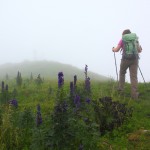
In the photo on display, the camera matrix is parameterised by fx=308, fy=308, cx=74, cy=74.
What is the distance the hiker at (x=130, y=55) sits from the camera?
474 inches

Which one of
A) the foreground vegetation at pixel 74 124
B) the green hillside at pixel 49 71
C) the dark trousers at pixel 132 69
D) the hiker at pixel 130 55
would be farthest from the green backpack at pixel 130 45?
the green hillside at pixel 49 71

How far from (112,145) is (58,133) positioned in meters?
2.22

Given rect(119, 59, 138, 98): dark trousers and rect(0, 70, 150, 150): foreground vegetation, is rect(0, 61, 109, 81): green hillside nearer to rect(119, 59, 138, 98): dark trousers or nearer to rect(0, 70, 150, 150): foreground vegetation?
rect(119, 59, 138, 98): dark trousers

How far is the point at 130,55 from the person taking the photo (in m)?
12.1

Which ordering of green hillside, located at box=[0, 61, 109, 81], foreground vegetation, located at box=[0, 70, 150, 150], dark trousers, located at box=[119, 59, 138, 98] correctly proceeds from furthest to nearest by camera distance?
green hillside, located at box=[0, 61, 109, 81], dark trousers, located at box=[119, 59, 138, 98], foreground vegetation, located at box=[0, 70, 150, 150]

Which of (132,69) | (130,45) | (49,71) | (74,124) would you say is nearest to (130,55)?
(130,45)

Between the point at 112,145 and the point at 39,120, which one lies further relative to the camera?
the point at 112,145

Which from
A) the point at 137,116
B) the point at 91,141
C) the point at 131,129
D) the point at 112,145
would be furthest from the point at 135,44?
the point at 91,141

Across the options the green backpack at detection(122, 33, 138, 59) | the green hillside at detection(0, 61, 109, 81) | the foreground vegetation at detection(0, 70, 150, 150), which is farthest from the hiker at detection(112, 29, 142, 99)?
the green hillside at detection(0, 61, 109, 81)

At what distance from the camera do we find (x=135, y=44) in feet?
39.5

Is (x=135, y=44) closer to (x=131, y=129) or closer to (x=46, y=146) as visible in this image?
(x=131, y=129)

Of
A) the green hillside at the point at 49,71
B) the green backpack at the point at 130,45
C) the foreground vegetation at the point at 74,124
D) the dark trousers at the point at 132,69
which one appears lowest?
the foreground vegetation at the point at 74,124

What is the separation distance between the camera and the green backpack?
1199 cm

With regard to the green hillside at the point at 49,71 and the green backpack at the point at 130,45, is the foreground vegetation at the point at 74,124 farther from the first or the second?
the green hillside at the point at 49,71
